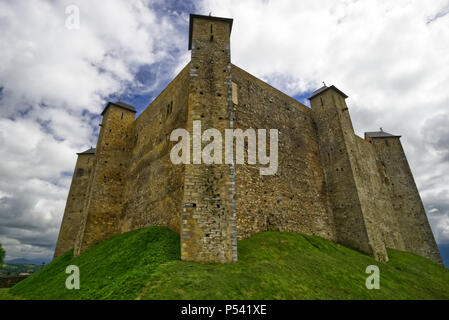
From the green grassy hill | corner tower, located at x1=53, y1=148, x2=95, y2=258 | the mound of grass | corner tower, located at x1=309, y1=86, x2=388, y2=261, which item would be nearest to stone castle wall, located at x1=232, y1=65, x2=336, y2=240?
corner tower, located at x1=309, y1=86, x2=388, y2=261

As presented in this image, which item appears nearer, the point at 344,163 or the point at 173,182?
the point at 173,182

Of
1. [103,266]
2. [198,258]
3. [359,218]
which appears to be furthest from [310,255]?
[103,266]

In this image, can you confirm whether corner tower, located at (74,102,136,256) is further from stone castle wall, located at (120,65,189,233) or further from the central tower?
the central tower

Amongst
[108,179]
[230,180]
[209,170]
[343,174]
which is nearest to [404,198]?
[343,174]

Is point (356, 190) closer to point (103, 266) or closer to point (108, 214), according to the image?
point (103, 266)

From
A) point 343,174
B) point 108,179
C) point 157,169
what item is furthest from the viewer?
point 108,179

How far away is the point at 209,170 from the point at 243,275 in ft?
15.2

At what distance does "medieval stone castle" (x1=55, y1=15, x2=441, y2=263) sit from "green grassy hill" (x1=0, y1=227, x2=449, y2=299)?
3.38 feet

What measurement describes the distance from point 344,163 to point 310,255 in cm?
1005

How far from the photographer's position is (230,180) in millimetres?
10797

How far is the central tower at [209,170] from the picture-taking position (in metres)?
9.66

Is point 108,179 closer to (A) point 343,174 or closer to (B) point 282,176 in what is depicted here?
(B) point 282,176

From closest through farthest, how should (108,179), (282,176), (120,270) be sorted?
1. (120,270)
2. (282,176)
3. (108,179)

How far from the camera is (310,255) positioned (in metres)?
12.2
